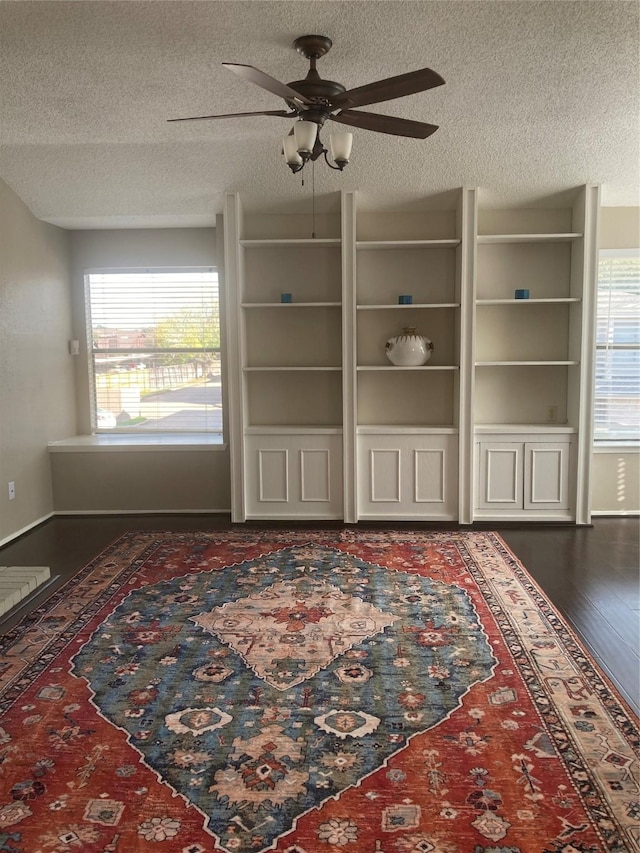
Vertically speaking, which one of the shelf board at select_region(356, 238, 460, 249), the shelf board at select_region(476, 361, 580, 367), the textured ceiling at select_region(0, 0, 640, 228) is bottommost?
the shelf board at select_region(476, 361, 580, 367)

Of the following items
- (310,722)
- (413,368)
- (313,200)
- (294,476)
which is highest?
→ (313,200)

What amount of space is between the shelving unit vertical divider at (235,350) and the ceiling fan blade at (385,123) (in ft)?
7.52

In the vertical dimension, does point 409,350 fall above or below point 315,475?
above

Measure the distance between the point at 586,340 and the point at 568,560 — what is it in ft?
5.99

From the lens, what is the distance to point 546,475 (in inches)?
Answer: 215

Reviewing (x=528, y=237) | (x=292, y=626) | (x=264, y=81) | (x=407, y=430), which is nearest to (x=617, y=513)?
(x=407, y=430)

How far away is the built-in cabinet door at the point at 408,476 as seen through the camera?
216 inches

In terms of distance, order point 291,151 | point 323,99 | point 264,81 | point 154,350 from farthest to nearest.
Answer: point 154,350 → point 291,151 → point 323,99 → point 264,81

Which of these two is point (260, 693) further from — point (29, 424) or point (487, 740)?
point (29, 424)

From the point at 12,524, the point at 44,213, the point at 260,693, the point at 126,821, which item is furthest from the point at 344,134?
the point at 12,524

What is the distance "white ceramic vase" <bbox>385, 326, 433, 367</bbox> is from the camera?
5.48 meters

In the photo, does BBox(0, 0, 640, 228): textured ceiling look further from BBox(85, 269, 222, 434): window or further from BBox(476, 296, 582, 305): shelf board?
BBox(476, 296, 582, 305): shelf board

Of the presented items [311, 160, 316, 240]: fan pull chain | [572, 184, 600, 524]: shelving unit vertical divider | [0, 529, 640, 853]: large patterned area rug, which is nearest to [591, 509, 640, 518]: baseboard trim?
[572, 184, 600, 524]: shelving unit vertical divider

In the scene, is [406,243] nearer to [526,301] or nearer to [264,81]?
[526,301]
